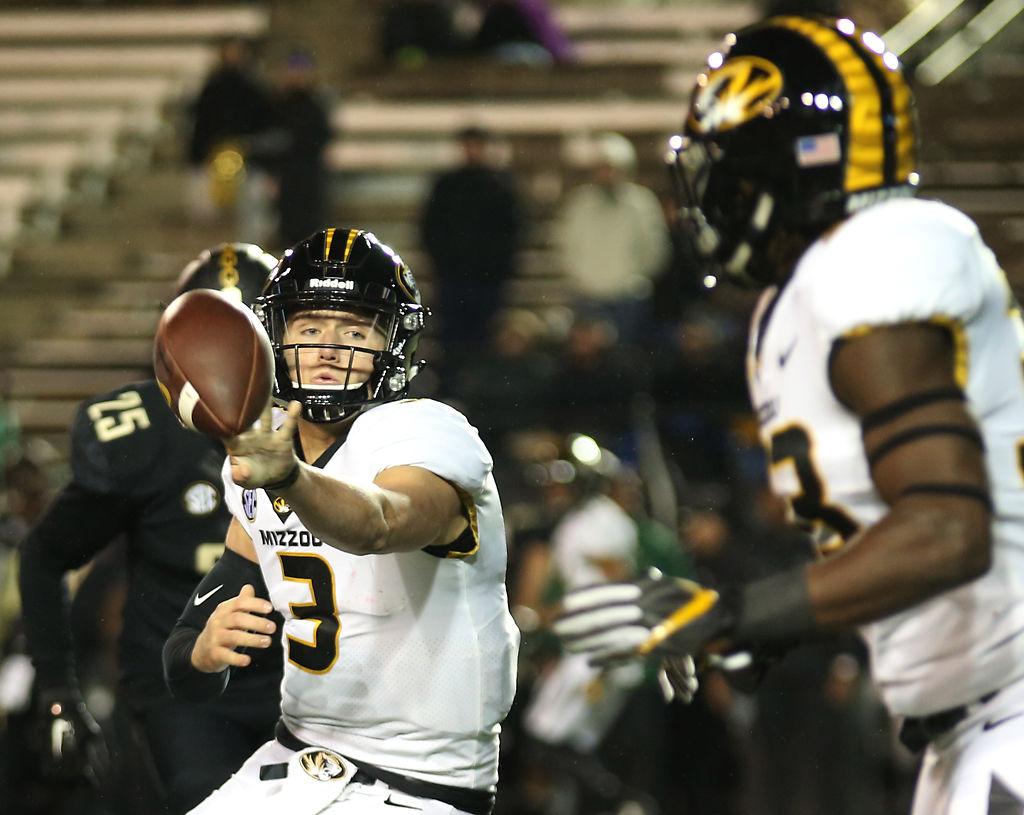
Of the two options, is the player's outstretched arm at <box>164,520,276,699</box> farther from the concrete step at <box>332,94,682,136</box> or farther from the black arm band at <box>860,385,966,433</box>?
the concrete step at <box>332,94,682,136</box>

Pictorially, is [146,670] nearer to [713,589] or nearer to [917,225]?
[713,589]

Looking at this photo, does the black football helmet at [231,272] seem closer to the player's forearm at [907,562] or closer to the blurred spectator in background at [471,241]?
the player's forearm at [907,562]

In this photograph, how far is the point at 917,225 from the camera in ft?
9.02

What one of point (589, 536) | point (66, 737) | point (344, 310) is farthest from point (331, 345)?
point (589, 536)

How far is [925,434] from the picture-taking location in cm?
257

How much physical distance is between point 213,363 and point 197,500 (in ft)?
6.47

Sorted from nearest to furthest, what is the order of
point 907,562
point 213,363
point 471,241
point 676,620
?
1. point 907,562
2. point 676,620
3. point 213,363
4. point 471,241

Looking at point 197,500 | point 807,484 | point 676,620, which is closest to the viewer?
point 676,620

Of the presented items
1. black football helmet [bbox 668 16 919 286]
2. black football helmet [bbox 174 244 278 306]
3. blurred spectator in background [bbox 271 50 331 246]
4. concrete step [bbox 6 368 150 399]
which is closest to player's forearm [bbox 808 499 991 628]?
black football helmet [bbox 668 16 919 286]

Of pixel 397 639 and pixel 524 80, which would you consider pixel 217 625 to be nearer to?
pixel 397 639

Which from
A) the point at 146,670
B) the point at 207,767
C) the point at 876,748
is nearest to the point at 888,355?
the point at 207,767

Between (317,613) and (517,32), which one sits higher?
(517,32)

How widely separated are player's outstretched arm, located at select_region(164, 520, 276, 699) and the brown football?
56 cm

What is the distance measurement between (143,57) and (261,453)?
13.0 m
